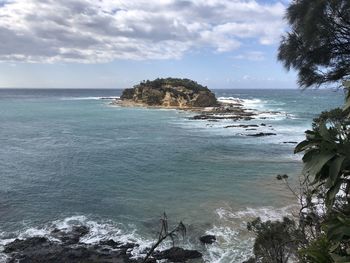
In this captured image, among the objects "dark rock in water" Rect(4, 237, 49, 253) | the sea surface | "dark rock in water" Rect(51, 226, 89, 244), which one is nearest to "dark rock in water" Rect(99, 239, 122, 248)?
the sea surface

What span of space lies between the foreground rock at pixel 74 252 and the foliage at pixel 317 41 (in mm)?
8986

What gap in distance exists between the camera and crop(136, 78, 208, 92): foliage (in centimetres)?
10012

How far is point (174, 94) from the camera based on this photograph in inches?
3898

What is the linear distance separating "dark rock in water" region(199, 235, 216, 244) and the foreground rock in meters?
0.93

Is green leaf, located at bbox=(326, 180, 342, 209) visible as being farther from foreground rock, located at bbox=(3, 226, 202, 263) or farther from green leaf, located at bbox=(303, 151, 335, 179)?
foreground rock, located at bbox=(3, 226, 202, 263)

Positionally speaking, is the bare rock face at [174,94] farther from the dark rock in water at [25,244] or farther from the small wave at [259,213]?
the dark rock in water at [25,244]

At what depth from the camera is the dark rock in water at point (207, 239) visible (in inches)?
675

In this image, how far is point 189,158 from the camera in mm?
34719

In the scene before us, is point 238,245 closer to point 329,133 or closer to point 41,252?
point 41,252

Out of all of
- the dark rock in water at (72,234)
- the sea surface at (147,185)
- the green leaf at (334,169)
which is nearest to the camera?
the green leaf at (334,169)

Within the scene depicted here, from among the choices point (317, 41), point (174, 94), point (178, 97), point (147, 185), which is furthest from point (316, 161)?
point (174, 94)

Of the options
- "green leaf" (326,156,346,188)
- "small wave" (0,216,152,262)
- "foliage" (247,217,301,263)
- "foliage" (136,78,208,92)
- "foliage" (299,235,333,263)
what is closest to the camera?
"green leaf" (326,156,346,188)

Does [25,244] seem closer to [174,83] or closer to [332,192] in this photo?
→ [332,192]

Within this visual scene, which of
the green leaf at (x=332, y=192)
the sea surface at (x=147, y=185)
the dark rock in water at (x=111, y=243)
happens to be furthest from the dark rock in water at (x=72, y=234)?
the green leaf at (x=332, y=192)
